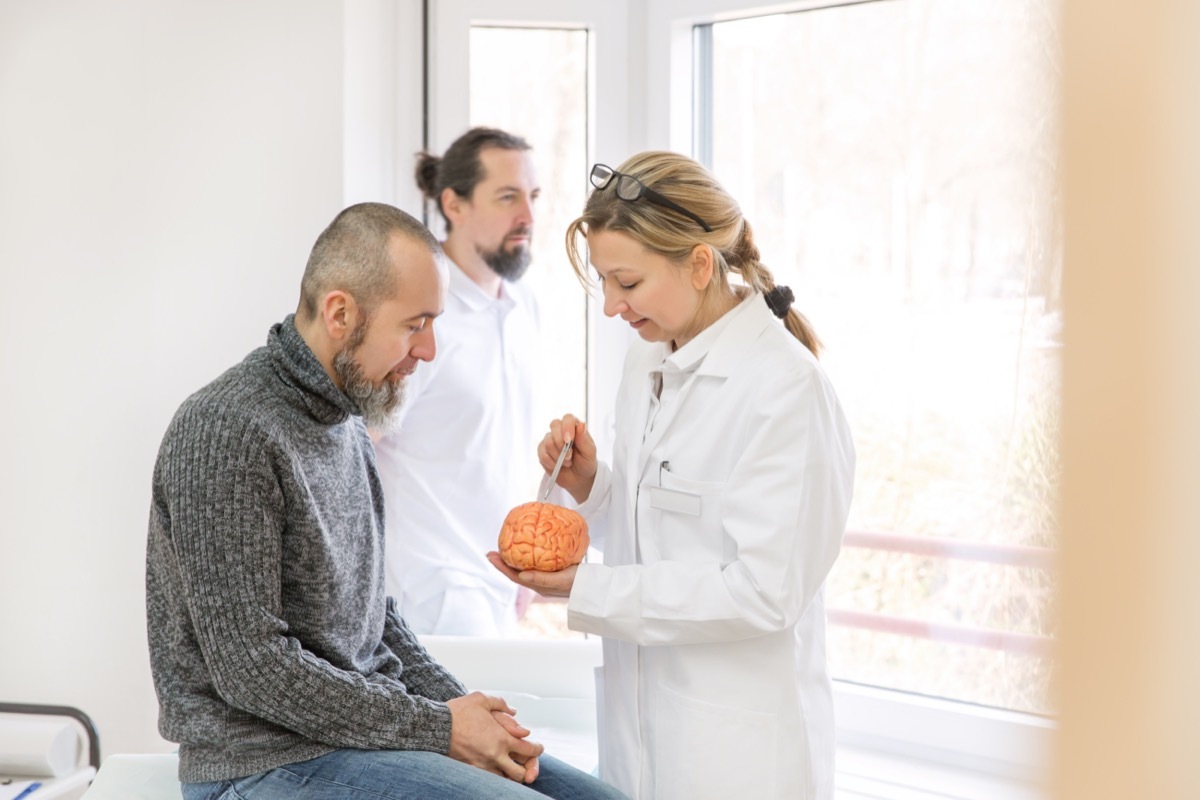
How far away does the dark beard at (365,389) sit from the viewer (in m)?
1.62

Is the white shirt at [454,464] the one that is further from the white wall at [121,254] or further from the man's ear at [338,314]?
the man's ear at [338,314]

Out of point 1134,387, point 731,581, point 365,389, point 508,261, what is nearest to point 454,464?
point 508,261

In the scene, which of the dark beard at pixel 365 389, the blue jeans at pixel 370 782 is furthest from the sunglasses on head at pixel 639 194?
the blue jeans at pixel 370 782

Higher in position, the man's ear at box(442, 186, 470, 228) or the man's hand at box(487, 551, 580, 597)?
the man's ear at box(442, 186, 470, 228)

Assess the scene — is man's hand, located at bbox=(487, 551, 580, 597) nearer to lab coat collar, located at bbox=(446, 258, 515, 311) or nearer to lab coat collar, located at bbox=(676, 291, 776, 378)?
lab coat collar, located at bbox=(676, 291, 776, 378)

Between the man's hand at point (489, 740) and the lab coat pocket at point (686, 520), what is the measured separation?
34cm

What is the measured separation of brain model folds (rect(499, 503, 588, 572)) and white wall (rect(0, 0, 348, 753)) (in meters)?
1.23

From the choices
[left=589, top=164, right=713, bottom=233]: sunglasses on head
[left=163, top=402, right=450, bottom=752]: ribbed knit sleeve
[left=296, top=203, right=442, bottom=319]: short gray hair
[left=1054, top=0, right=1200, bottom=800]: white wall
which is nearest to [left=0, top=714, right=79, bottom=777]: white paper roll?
[left=163, top=402, right=450, bottom=752]: ribbed knit sleeve

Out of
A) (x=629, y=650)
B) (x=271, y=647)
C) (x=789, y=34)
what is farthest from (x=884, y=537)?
(x=271, y=647)

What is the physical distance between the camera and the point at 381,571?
175cm

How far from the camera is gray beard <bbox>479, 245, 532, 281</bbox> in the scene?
8.69 ft

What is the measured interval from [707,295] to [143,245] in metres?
1.59

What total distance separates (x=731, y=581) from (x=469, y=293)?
1.30m

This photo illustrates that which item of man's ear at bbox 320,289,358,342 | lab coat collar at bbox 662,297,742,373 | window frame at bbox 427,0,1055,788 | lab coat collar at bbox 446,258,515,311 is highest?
window frame at bbox 427,0,1055,788
